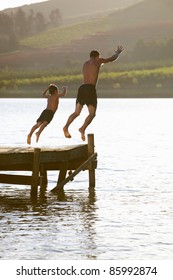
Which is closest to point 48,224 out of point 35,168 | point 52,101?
point 35,168

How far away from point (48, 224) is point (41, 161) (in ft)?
10.7

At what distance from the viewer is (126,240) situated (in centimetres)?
2367

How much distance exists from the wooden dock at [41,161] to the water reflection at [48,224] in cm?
64

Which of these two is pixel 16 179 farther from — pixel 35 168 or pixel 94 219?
pixel 94 219

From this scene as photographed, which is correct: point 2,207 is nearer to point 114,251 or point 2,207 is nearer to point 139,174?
point 114,251

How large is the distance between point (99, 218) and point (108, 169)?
1804 centimetres

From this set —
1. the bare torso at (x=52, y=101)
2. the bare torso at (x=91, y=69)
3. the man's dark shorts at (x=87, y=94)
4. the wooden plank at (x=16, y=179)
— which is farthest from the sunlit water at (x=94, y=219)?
the bare torso at (x=91, y=69)

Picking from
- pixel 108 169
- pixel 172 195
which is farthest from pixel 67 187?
pixel 108 169

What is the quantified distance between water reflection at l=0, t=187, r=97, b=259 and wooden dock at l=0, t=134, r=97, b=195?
Result: 642 millimetres

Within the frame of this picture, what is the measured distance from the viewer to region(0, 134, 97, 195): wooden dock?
28141mm

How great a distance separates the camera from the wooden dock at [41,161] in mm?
28141

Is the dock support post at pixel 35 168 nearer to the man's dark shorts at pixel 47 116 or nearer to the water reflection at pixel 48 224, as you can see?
the water reflection at pixel 48 224

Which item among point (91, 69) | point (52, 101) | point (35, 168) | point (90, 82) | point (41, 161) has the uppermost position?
point (91, 69)

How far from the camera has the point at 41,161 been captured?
28.9m
